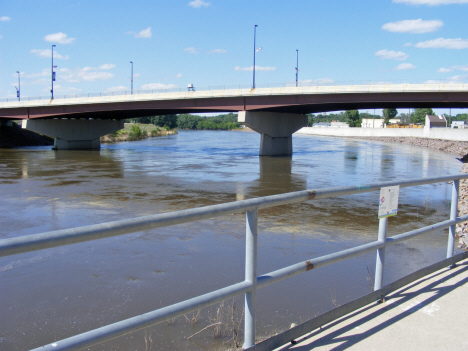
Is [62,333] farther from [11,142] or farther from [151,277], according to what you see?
[11,142]

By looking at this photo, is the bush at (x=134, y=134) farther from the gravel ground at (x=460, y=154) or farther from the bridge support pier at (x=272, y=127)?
the gravel ground at (x=460, y=154)

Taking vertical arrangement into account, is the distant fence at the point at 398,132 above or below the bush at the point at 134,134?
above

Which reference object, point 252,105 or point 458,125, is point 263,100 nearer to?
point 252,105

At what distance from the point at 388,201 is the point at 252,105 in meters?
34.2

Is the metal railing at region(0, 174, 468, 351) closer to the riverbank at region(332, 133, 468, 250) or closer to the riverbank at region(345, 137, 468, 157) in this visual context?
the riverbank at region(332, 133, 468, 250)

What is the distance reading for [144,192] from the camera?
1670 cm

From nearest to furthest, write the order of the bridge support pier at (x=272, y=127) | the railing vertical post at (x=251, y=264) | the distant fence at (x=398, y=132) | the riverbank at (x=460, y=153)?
the railing vertical post at (x=251, y=264) → the riverbank at (x=460, y=153) → the bridge support pier at (x=272, y=127) → the distant fence at (x=398, y=132)

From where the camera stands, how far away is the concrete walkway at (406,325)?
325 centimetres

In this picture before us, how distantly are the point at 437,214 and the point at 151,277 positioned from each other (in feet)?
29.9

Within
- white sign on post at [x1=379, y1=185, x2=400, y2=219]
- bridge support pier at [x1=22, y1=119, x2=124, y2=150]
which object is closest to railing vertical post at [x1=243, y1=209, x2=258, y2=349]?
white sign on post at [x1=379, y1=185, x2=400, y2=219]

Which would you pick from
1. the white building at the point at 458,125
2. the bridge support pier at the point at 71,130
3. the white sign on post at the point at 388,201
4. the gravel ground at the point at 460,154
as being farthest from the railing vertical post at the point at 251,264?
the white building at the point at 458,125

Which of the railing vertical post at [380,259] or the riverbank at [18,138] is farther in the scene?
the riverbank at [18,138]

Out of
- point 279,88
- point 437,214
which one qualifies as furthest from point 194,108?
point 437,214

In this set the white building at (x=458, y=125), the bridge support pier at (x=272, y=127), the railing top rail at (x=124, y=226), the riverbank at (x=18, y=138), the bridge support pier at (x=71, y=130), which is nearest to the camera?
the railing top rail at (x=124, y=226)
